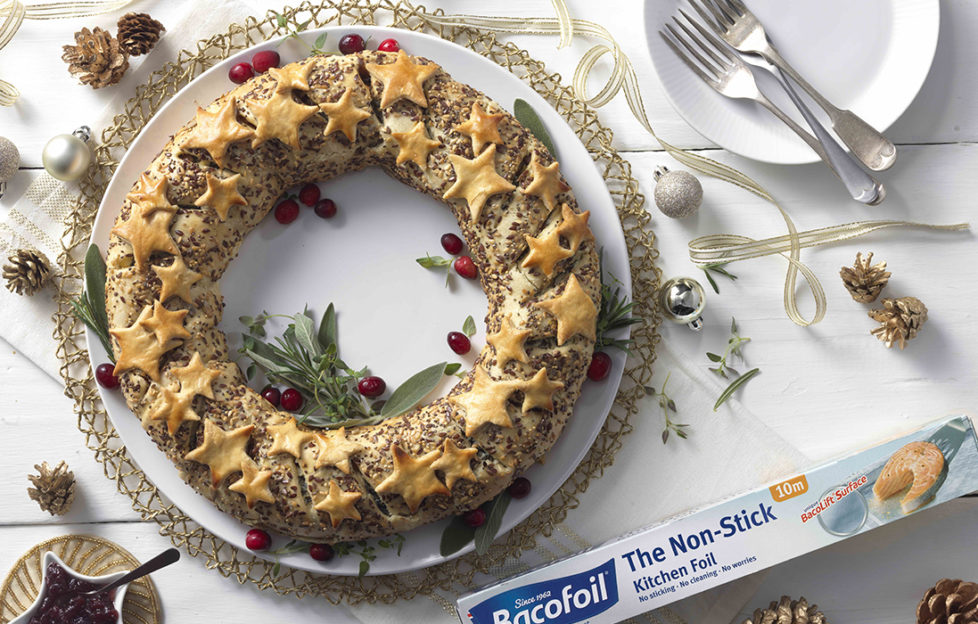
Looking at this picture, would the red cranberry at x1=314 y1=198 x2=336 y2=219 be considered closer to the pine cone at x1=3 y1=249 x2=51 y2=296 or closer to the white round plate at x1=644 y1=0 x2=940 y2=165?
the pine cone at x1=3 y1=249 x2=51 y2=296

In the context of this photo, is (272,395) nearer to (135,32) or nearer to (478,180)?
(478,180)

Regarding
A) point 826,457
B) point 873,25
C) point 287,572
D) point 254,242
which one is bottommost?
point 287,572

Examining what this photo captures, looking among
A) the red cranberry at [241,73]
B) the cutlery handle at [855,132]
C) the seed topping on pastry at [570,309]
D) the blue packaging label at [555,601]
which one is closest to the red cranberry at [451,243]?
the seed topping on pastry at [570,309]

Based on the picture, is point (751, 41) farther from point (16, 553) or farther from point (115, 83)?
point (16, 553)

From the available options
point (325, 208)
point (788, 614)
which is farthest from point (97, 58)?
point (788, 614)

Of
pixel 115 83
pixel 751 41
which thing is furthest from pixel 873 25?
pixel 115 83

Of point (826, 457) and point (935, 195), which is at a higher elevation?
point (935, 195)

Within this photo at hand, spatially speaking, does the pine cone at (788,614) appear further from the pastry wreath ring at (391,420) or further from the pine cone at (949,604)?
the pastry wreath ring at (391,420)
